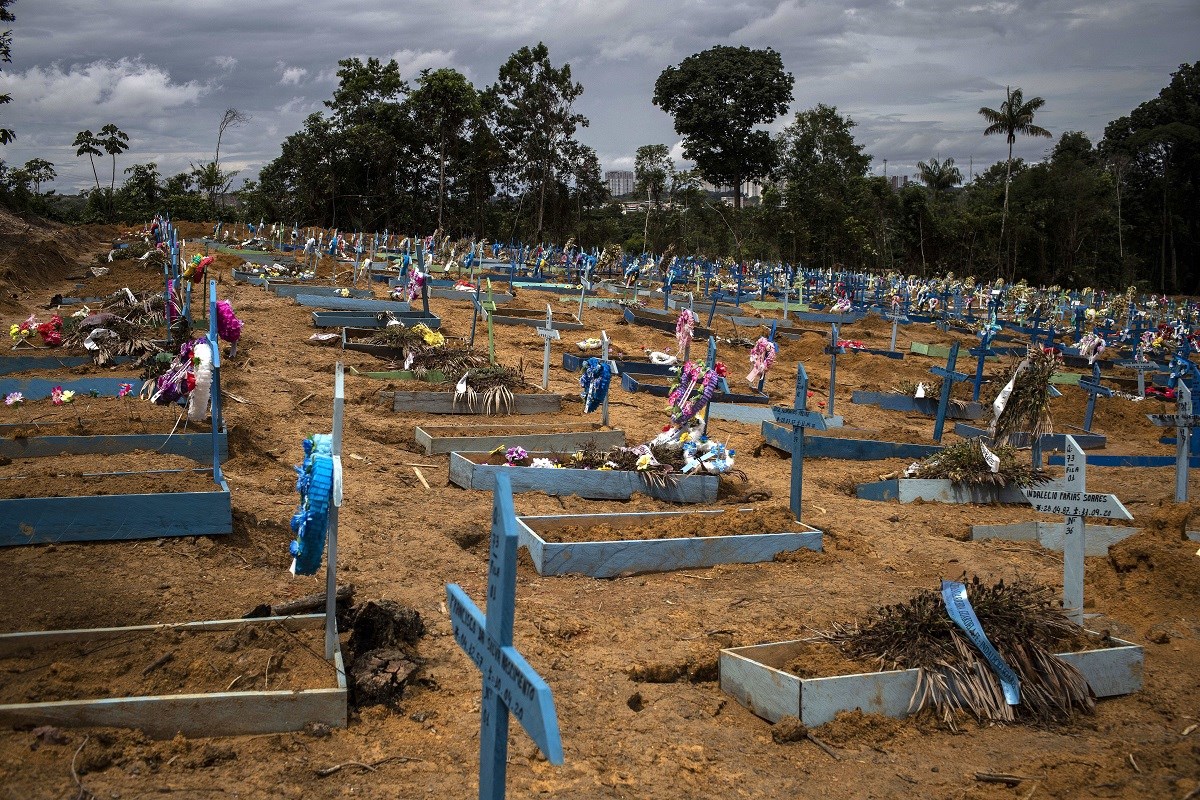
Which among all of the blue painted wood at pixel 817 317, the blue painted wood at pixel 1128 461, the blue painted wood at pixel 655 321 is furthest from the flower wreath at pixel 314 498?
the blue painted wood at pixel 817 317

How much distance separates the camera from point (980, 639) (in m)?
4.91

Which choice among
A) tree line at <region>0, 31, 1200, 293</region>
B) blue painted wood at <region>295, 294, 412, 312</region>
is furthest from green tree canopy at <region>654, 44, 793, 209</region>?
blue painted wood at <region>295, 294, 412, 312</region>

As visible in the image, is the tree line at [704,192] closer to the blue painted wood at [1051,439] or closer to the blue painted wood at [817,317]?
the blue painted wood at [817,317]

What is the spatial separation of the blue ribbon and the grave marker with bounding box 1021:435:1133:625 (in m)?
0.82

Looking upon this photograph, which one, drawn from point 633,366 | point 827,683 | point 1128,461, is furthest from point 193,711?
point 633,366

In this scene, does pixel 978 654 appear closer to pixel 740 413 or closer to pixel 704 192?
pixel 740 413

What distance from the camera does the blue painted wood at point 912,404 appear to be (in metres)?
15.6

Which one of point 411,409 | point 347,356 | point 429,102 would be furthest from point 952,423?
point 429,102

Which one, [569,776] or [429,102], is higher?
[429,102]

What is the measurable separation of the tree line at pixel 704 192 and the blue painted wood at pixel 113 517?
125ft

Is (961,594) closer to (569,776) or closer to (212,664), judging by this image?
(569,776)

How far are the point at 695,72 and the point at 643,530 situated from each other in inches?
2190

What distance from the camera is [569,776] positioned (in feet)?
13.6

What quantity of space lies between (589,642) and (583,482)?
3241 millimetres
